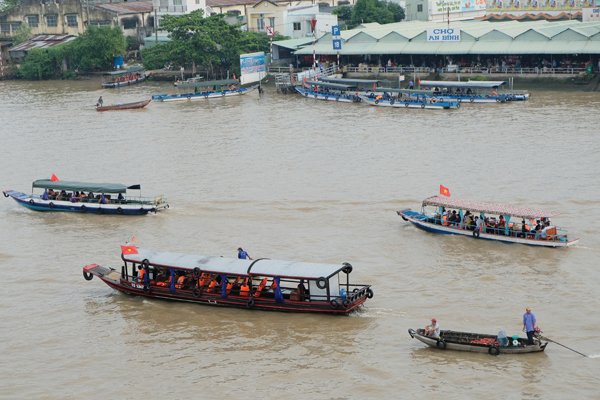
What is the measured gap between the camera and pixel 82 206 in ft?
89.3

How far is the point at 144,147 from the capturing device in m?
36.8

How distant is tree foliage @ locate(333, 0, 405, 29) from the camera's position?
214 ft

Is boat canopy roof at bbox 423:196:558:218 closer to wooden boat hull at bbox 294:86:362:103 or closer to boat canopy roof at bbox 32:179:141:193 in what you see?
boat canopy roof at bbox 32:179:141:193

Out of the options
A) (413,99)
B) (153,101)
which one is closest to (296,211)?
(413,99)

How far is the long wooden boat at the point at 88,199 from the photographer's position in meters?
26.7

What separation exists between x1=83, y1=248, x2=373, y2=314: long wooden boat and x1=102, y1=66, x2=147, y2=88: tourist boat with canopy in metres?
38.0

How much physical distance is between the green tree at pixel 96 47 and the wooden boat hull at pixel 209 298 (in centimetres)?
→ 4204

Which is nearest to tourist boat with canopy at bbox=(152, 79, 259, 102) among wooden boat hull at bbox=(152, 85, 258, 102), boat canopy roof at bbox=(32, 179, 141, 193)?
wooden boat hull at bbox=(152, 85, 258, 102)

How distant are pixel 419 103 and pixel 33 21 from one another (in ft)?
118

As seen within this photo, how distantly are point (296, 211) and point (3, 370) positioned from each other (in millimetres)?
11021

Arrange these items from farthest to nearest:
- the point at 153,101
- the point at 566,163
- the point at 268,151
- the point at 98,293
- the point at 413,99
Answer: the point at 153,101 < the point at 413,99 < the point at 268,151 < the point at 566,163 < the point at 98,293

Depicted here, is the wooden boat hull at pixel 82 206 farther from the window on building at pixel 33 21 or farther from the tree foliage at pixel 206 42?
the window on building at pixel 33 21

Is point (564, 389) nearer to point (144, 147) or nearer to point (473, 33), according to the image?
point (144, 147)

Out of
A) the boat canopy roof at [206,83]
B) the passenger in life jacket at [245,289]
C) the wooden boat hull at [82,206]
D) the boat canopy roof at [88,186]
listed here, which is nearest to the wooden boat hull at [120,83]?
the boat canopy roof at [206,83]
